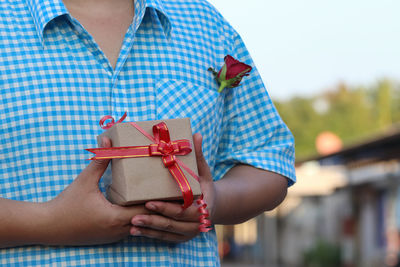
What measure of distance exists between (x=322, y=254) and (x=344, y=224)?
3.41 feet

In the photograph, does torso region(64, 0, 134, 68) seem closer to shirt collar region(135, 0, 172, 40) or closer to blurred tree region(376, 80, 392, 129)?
shirt collar region(135, 0, 172, 40)

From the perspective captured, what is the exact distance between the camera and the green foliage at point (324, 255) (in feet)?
53.3

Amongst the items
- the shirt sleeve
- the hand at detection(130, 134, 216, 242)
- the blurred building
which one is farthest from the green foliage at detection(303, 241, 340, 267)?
the hand at detection(130, 134, 216, 242)

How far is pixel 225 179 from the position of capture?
4.83 ft

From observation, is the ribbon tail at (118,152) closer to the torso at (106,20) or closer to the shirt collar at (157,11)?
the torso at (106,20)

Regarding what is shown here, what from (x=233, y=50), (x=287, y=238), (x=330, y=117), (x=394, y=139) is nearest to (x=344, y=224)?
(x=287, y=238)

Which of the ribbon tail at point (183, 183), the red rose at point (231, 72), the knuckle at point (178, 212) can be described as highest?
the red rose at point (231, 72)

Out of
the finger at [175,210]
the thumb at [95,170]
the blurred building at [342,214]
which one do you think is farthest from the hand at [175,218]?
the blurred building at [342,214]

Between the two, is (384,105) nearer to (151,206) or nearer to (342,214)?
(342,214)

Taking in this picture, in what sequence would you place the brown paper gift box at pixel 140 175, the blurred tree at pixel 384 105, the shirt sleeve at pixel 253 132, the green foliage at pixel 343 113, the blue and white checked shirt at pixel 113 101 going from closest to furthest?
the brown paper gift box at pixel 140 175 < the blue and white checked shirt at pixel 113 101 < the shirt sleeve at pixel 253 132 < the green foliage at pixel 343 113 < the blurred tree at pixel 384 105

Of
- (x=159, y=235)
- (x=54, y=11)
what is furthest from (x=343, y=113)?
(x=159, y=235)

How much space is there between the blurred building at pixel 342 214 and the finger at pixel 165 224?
9.17 metres

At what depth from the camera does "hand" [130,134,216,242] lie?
120cm

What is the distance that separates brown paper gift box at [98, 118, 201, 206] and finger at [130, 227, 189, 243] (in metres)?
0.06
